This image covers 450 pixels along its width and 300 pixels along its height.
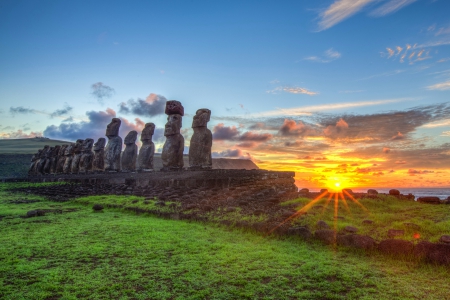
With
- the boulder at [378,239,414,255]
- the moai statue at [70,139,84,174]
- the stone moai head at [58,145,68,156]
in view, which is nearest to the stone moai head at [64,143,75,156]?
the stone moai head at [58,145,68,156]

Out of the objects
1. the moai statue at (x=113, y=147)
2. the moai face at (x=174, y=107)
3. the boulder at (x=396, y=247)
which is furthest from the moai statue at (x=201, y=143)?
the boulder at (x=396, y=247)

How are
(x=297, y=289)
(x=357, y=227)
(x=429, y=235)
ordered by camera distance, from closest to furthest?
(x=297, y=289), (x=429, y=235), (x=357, y=227)

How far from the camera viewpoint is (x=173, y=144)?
15859 millimetres

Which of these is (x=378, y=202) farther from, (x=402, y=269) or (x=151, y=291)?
(x=151, y=291)

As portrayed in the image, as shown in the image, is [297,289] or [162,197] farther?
[162,197]

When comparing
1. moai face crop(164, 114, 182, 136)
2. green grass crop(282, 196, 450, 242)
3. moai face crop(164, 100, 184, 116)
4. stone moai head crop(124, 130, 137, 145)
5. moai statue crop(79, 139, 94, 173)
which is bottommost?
green grass crop(282, 196, 450, 242)

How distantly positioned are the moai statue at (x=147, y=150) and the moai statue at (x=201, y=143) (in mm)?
4098

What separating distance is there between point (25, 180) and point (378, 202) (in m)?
31.8

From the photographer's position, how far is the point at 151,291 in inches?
129

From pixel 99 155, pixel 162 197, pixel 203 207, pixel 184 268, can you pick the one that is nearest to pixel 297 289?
pixel 184 268

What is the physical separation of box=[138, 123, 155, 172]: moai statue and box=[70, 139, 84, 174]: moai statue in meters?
10.6

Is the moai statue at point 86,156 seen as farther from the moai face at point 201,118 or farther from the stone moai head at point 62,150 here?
the moai face at point 201,118

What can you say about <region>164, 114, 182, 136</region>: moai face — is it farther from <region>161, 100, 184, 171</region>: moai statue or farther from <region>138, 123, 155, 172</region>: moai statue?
<region>138, 123, 155, 172</region>: moai statue

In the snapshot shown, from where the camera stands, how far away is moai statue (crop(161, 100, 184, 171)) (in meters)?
15.7
